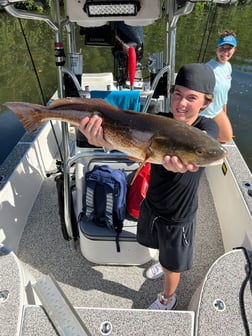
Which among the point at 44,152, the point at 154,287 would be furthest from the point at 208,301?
the point at 44,152

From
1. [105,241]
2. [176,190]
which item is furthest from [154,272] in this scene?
[176,190]

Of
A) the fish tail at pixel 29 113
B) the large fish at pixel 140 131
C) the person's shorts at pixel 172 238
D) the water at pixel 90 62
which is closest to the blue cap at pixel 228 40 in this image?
the water at pixel 90 62

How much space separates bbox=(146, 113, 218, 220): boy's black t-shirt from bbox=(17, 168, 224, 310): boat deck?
98 centimetres

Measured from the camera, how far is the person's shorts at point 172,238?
221 cm

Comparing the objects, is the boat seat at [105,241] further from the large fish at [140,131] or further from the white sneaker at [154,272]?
the large fish at [140,131]

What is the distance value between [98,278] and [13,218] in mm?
1032

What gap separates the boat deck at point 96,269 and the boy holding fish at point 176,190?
34cm

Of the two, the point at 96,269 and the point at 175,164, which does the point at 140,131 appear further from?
the point at 96,269

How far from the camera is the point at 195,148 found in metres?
1.66

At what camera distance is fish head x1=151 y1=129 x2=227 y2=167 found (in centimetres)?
164

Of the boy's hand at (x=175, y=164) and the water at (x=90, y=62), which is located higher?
the boy's hand at (x=175, y=164)

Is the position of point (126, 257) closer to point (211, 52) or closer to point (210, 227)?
point (210, 227)

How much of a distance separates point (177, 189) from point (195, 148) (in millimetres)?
504

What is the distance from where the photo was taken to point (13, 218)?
3.26m
